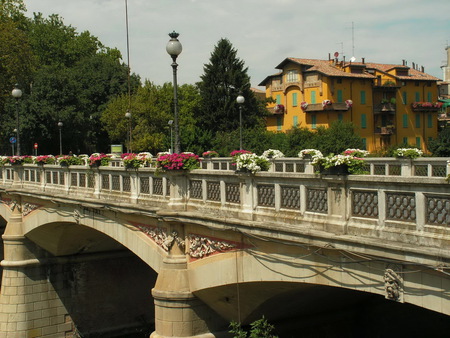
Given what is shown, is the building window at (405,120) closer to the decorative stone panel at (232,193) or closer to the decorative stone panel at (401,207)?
the decorative stone panel at (232,193)

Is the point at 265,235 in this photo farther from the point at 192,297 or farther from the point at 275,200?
the point at 192,297

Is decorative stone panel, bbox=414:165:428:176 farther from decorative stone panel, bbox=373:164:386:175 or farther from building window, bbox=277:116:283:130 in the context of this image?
building window, bbox=277:116:283:130

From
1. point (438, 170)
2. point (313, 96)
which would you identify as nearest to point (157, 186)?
point (438, 170)

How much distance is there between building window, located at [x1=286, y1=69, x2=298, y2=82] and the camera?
63.0 m

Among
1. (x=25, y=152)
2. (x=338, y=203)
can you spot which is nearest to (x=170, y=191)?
(x=338, y=203)

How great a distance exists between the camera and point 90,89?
65.9 meters

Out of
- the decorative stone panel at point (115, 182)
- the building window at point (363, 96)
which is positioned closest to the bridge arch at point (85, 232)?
the decorative stone panel at point (115, 182)

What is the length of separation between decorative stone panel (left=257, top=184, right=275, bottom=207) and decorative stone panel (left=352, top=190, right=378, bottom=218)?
2029 millimetres

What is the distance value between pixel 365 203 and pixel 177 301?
6.07 meters

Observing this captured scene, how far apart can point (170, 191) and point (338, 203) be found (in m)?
5.17

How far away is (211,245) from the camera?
12680 millimetres

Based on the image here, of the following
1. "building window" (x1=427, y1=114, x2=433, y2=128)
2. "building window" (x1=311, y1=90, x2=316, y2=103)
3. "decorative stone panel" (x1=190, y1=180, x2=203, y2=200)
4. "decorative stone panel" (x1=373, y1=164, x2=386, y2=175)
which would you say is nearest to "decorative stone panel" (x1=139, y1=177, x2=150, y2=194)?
"decorative stone panel" (x1=190, y1=180, x2=203, y2=200)

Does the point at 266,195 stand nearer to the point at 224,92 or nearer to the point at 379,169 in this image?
the point at 379,169

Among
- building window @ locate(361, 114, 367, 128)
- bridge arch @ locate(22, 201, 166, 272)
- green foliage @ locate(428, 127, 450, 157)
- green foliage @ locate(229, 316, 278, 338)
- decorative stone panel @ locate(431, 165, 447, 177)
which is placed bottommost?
green foliage @ locate(229, 316, 278, 338)
